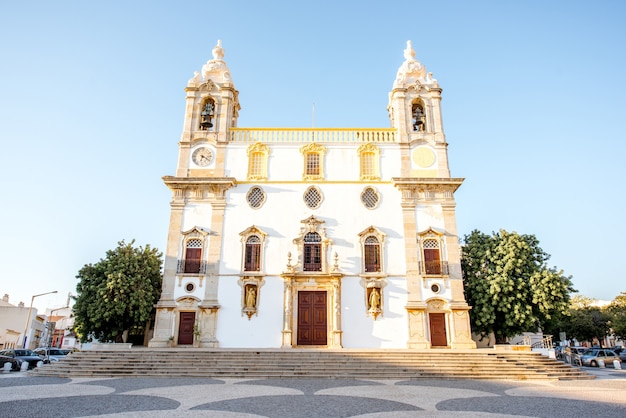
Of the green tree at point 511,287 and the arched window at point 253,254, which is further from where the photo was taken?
the arched window at point 253,254

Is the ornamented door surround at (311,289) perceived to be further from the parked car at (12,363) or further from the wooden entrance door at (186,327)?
the parked car at (12,363)

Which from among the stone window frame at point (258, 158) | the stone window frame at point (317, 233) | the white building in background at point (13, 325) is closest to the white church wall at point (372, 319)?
the stone window frame at point (317, 233)

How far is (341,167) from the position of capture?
23.1 m

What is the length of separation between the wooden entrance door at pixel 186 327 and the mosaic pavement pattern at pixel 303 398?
6.04 meters

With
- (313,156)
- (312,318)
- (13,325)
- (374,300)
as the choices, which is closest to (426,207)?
(374,300)

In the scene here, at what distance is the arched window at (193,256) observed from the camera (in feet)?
69.8

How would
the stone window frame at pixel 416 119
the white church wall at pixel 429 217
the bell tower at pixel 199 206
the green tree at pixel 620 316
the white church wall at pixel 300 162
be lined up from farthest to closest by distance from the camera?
1. the green tree at pixel 620 316
2. the stone window frame at pixel 416 119
3. the white church wall at pixel 300 162
4. the white church wall at pixel 429 217
5. the bell tower at pixel 199 206

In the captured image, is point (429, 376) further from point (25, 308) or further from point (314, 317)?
point (25, 308)

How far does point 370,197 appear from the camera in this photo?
890 inches

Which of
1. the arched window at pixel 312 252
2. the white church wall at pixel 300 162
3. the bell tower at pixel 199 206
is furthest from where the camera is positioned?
the white church wall at pixel 300 162

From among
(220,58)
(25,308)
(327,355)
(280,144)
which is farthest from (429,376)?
(25,308)

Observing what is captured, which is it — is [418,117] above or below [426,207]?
above

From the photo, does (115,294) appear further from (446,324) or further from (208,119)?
(446,324)

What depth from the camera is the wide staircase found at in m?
15.0
